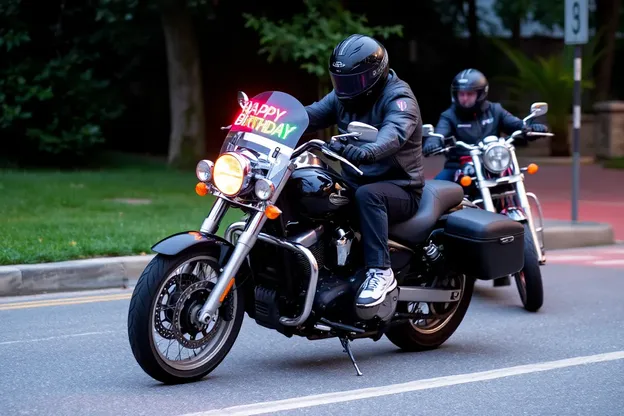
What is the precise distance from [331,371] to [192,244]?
124 centimetres

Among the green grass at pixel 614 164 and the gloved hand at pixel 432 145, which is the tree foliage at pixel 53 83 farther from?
the gloved hand at pixel 432 145

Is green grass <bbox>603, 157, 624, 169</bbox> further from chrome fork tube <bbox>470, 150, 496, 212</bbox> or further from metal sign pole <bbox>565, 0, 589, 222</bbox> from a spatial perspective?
chrome fork tube <bbox>470, 150, 496, 212</bbox>

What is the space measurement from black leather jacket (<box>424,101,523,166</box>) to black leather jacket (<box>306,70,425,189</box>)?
287 centimetres

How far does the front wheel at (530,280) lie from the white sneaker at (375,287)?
2.31m

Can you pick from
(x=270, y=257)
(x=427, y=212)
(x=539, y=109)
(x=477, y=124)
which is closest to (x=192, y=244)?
(x=270, y=257)

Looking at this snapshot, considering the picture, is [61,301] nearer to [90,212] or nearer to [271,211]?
[271,211]

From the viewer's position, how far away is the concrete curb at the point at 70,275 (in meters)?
9.02

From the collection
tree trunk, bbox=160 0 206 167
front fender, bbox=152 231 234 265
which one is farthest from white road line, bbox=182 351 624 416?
tree trunk, bbox=160 0 206 167

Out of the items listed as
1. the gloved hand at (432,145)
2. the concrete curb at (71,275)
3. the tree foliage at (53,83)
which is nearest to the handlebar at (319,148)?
the gloved hand at (432,145)

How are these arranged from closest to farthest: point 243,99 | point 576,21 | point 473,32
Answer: point 243,99
point 576,21
point 473,32

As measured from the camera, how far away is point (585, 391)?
6.02 meters

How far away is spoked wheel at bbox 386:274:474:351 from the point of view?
22.6 feet

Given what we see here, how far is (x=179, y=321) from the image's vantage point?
5.87 metres

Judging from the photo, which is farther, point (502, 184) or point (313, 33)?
point (313, 33)
